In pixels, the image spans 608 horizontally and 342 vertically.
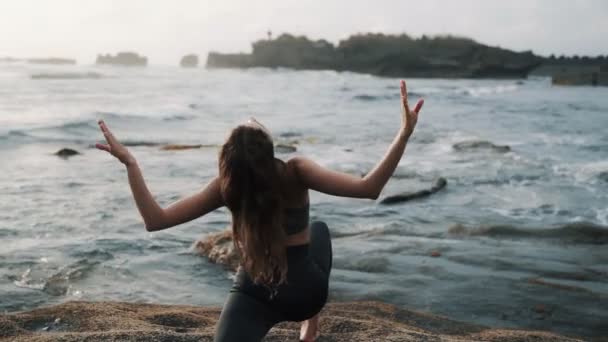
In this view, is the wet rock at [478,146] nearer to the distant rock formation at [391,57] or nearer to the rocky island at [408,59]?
the rocky island at [408,59]

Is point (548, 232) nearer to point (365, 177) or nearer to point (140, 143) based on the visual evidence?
point (365, 177)

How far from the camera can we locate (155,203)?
2904 mm

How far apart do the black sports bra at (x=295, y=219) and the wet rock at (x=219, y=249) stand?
138 inches

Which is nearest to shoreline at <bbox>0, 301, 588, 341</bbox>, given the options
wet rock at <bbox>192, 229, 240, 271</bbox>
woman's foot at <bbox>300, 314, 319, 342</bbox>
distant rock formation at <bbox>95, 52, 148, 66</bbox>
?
woman's foot at <bbox>300, 314, 319, 342</bbox>

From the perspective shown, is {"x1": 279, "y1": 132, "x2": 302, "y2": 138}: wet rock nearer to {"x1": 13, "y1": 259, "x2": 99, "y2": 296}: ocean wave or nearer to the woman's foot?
{"x1": 13, "y1": 259, "x2": 99, "y2": 296}: ocean wave

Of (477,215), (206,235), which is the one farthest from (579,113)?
(206,235)

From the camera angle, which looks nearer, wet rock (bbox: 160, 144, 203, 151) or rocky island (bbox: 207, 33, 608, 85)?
wet rock (bbox: 160, 144, 203, 151)

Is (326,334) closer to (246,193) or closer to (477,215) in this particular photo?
(246,193)

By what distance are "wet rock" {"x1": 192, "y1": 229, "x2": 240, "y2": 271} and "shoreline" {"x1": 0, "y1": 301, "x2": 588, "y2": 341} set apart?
4.48 ft

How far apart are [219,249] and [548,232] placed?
4230 millimetres

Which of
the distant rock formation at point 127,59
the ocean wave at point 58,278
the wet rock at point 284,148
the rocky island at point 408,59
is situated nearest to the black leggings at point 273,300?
the ocean wave at point 58,278

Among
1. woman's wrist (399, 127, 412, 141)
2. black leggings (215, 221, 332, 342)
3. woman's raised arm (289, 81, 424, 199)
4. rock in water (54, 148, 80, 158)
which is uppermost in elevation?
woman's wrist (399, 127, 412, 141)

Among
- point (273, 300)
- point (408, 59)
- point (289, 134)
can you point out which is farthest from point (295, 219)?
point (408, 59)

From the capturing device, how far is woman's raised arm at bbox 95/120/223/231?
9.59ft
